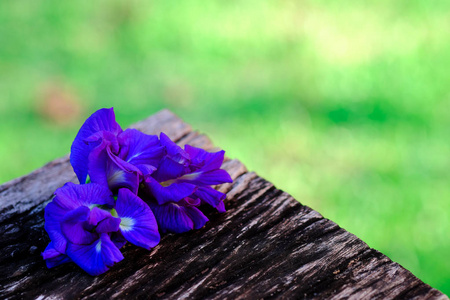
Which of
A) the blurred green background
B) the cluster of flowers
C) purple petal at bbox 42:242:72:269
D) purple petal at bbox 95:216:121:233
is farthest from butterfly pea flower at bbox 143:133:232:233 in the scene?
the blurred green background

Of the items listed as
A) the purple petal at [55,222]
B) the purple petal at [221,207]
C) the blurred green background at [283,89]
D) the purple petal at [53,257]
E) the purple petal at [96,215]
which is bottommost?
the purple petal at [221,207]

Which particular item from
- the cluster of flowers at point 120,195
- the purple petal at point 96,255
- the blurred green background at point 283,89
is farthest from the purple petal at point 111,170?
the blurred green background at point 283,89

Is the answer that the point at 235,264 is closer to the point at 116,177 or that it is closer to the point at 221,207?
the point at 221,207

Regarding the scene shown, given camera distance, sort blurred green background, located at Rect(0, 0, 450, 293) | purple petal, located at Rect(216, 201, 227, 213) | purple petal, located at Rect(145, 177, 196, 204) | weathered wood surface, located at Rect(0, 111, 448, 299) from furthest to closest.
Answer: blurred green background, located at Rect(0, 0, 450, 293)
purple petal, located at Rect(216, 201, 227, 213)
purple petal, located at Rect(145, 177, 196, 204)
weathered wood surface, located at Rect(0, 111, 448, 299)

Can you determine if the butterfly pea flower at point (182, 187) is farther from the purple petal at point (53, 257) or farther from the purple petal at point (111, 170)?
the purple petal at point (53, 257)

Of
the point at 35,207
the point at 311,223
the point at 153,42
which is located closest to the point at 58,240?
the point at 35,207

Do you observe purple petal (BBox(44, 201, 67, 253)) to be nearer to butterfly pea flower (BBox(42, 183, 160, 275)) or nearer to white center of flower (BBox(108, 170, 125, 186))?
butterfly pea flower (BBox(42, 183, 160, 275))

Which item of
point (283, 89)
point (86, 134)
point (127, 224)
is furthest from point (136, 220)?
point (283, 89)
